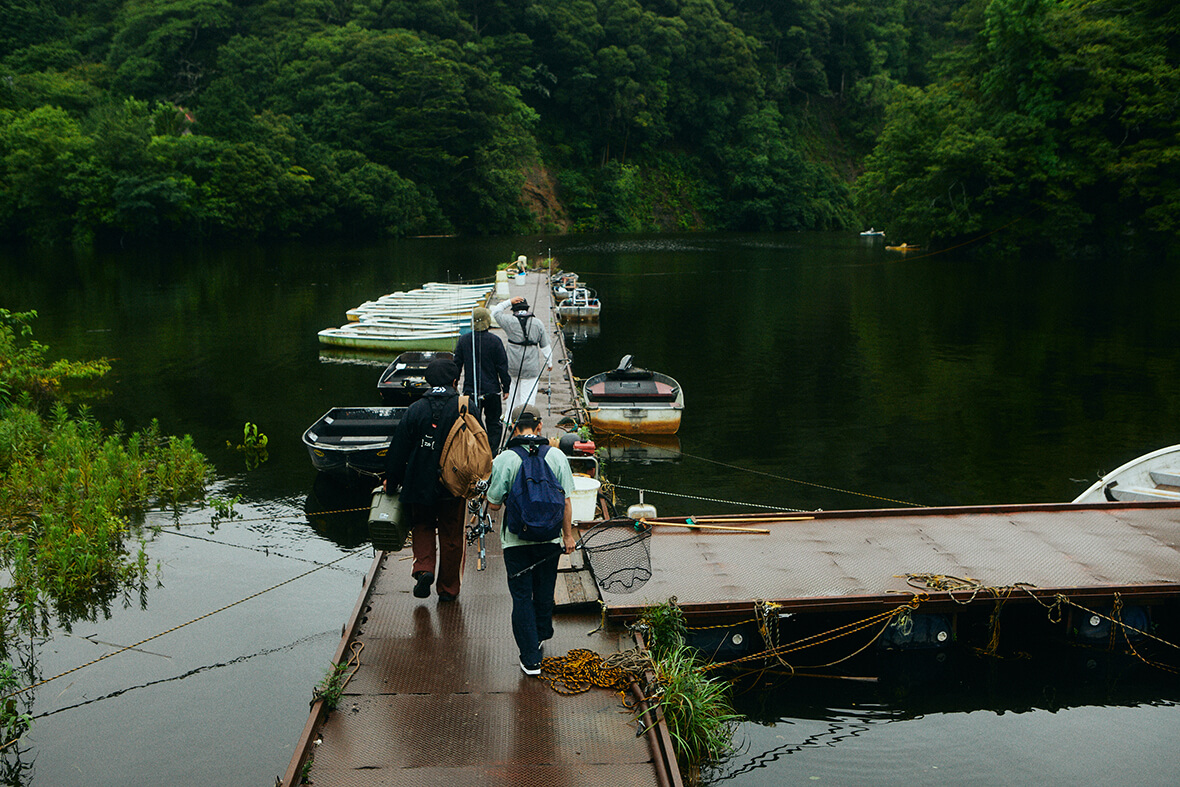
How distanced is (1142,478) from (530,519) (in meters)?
9.82

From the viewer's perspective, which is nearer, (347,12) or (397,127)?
(397,127)

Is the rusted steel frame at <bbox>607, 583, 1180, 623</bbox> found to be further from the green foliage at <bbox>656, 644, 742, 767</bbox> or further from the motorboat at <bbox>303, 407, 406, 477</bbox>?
the motorboat at <bbox>303, 407, 406, 477</bbox>

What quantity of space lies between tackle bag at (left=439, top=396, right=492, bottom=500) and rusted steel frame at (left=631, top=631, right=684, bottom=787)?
196cm

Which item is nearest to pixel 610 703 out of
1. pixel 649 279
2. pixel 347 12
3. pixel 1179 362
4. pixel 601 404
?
pixel 601 404

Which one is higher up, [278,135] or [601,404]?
[278,135]

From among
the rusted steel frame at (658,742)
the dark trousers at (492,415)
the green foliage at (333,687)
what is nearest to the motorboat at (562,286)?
the dark trousers at (492,415)

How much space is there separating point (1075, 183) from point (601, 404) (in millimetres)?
44341

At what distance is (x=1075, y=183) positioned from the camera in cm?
5078

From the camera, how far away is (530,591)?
6.46 meters

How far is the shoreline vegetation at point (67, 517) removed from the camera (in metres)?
9.77

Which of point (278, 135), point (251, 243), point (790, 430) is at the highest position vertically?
point (278, 135)

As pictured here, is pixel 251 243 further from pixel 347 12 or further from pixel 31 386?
pixel 31 386

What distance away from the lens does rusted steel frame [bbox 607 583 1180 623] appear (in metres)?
8.00

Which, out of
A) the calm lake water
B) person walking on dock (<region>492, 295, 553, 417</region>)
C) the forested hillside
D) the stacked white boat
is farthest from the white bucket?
the forested hillside
